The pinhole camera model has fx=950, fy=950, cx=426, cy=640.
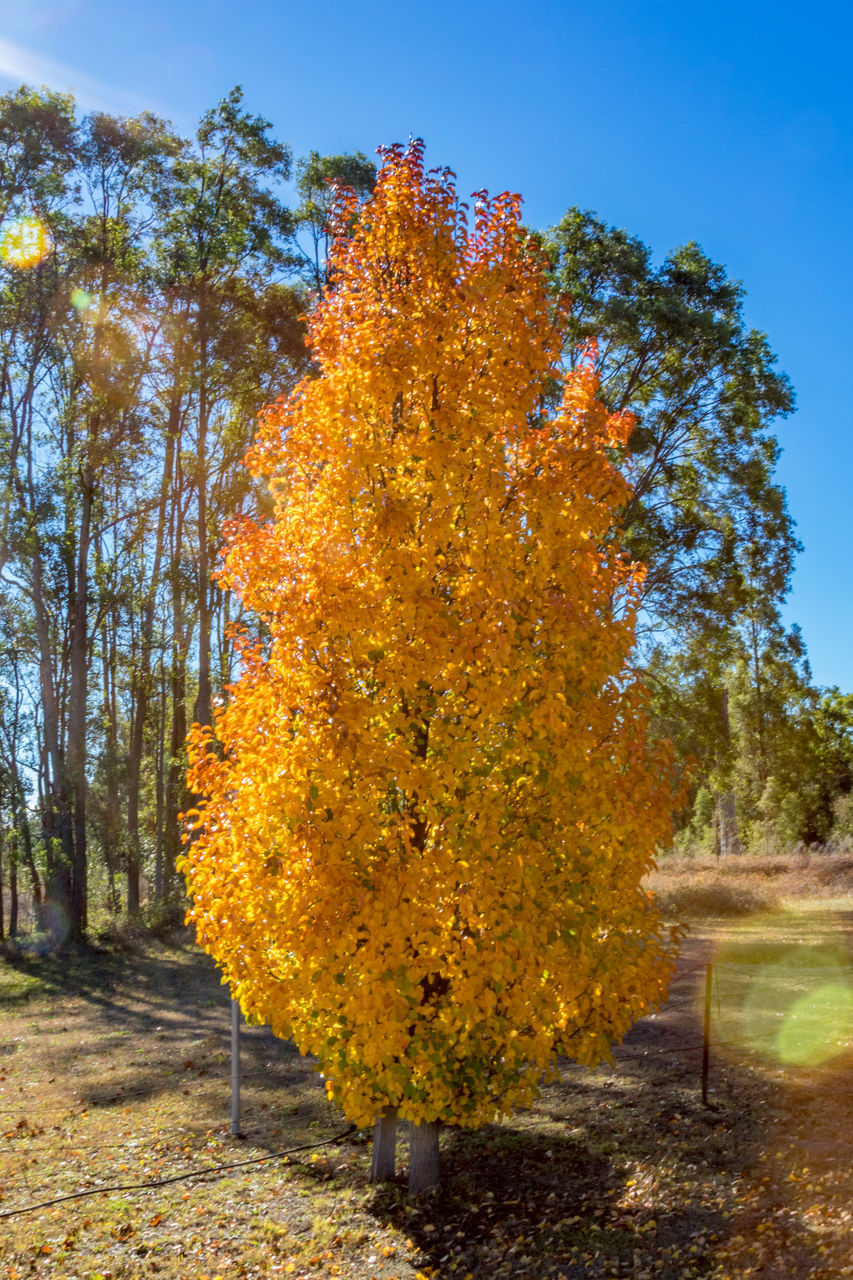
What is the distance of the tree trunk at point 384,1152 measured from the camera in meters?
7.10

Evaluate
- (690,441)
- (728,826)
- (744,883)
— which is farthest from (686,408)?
(728,826)

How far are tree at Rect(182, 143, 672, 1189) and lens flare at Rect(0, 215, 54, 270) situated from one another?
67.4ft

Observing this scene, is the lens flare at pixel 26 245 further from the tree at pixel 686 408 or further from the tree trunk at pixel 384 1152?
the tree trunk at pixel 384 1152

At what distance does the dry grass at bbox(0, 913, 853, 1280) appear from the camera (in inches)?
220

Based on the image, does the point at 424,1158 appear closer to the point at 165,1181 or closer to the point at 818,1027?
the point at 165,1181

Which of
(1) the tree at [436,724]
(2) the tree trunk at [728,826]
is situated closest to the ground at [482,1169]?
(1) the tree at [436,724]

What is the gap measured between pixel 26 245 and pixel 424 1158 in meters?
23.7

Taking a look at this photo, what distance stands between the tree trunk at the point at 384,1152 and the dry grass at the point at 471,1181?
8.3 inches

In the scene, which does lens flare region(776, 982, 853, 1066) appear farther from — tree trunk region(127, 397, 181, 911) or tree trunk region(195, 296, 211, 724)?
tree trunk region(127, 397, 181, 911)

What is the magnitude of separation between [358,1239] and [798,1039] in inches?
218

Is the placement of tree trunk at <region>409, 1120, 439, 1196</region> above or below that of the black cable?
above

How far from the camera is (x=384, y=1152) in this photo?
7160 millimetres

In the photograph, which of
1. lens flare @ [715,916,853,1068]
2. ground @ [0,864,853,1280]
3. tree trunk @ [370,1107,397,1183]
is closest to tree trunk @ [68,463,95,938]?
ground @ [0,864,853,1280]

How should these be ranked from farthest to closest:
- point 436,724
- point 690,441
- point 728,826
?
1. point 728,826
2. point 690,441
3. point 436,724
